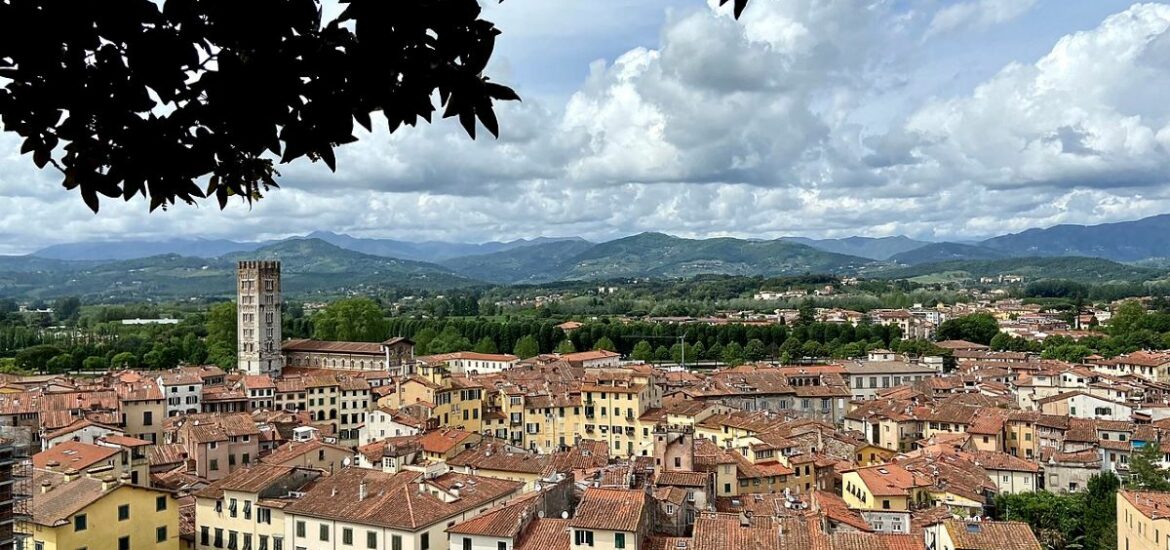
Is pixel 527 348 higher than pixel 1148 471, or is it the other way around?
pixel 527 348

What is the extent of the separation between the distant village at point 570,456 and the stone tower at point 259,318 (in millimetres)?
442

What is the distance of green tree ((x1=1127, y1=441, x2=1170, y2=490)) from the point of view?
29.5m

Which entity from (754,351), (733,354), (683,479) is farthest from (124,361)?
(683,479)

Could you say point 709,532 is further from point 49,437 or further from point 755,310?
point 755,310

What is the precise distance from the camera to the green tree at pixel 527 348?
79.4 meters

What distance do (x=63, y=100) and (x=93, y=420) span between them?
3600 centimetres

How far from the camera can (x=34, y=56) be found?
8.49ft

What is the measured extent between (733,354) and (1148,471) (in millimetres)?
47777

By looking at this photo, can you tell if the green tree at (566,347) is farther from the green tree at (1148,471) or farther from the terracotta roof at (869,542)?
the terracotta roof at (869,542)

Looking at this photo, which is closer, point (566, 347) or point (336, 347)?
point (336, 347)

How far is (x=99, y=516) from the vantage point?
19875mm

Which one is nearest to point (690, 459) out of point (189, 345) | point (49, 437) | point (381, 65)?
point (49, 437)

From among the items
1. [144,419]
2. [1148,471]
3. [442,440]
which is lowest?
[1148,471]

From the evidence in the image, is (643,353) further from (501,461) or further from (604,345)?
(501,461)
